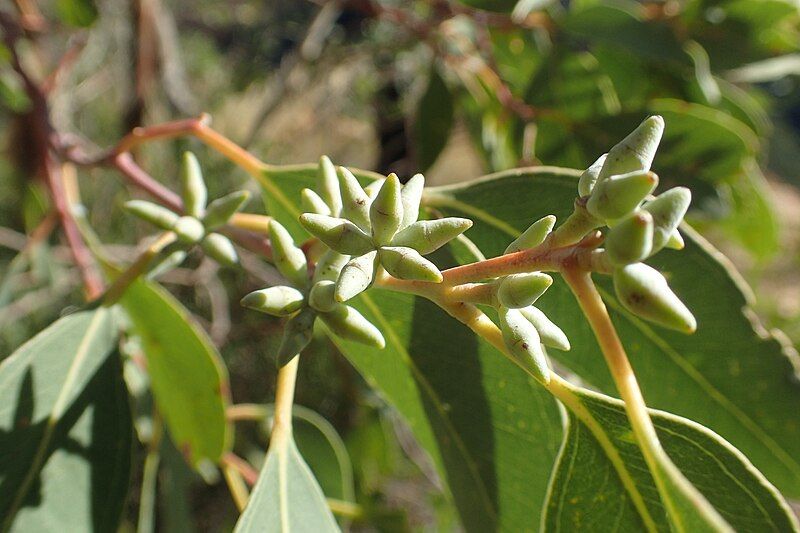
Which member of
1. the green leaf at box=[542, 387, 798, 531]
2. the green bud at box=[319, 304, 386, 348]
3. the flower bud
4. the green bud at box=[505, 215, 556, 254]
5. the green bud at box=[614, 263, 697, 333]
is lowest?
the green leaf at box=[542, 387, 798, 531]

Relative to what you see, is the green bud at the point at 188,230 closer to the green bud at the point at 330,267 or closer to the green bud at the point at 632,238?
the green bud at the point at 330,267

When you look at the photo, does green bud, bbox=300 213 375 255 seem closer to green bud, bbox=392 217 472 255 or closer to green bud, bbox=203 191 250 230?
green bud, bbox=392 217 472 255

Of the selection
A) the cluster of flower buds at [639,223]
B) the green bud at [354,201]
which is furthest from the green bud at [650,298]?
the green bud at [354,201]

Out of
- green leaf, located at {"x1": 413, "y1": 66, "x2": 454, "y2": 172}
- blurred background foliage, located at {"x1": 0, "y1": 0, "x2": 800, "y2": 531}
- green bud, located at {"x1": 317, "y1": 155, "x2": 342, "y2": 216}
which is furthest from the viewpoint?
green leaf, located at {"x1": 413, "y1": 66, "x2": 454, "y2": 172}

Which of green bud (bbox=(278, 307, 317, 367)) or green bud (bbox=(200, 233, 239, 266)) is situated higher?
green bud (bbox=(200, 233, 239, 266))

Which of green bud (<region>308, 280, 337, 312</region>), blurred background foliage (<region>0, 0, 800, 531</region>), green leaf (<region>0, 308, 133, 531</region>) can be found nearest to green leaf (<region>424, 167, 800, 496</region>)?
green bud (<region>308, 280, 337, 312</region>)

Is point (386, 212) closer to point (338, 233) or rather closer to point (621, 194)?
point (338, 233)

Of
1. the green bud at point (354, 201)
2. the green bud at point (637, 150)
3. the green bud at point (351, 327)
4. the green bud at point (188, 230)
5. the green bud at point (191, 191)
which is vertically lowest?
the green bud at point (351, 327)

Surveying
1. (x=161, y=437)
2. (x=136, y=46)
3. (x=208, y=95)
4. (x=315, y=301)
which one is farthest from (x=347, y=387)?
(x=208, y=95)
